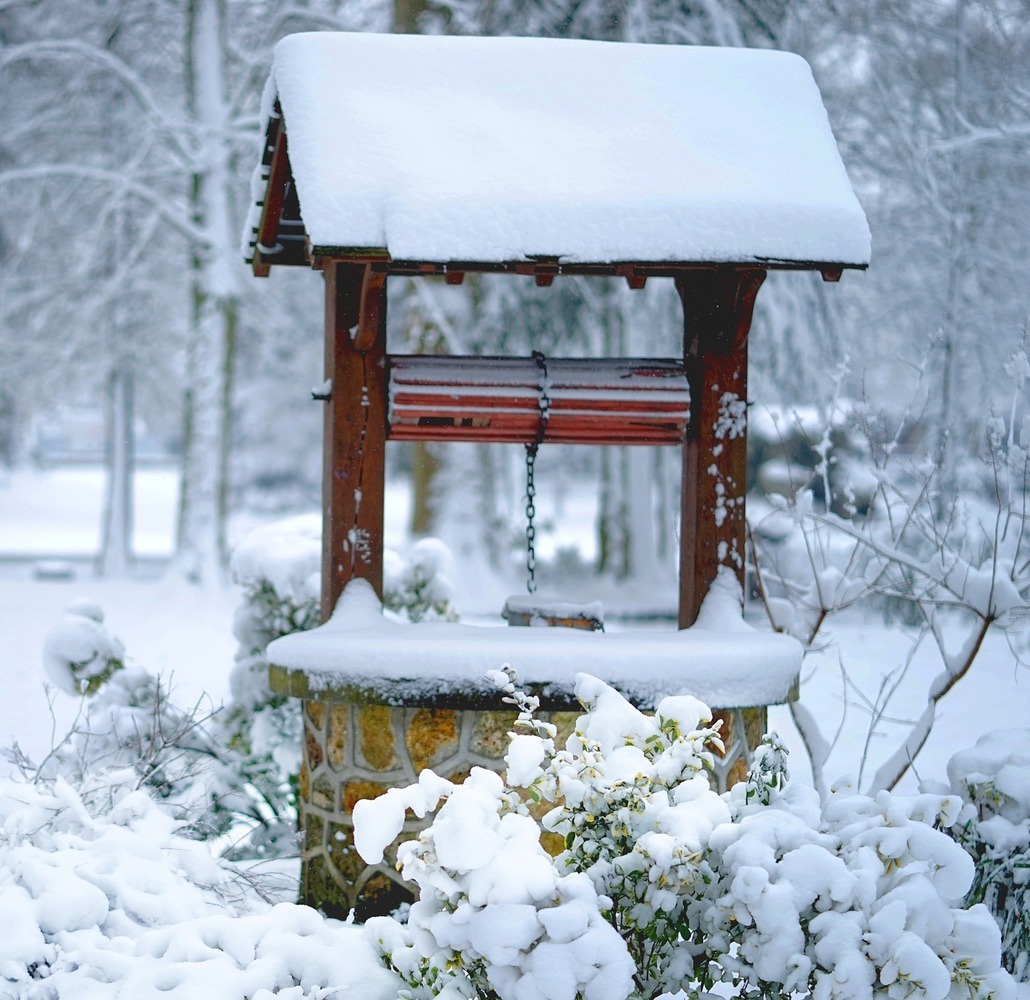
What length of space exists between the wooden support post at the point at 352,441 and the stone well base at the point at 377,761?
0.52 meters

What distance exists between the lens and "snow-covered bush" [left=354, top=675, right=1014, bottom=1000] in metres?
2.16

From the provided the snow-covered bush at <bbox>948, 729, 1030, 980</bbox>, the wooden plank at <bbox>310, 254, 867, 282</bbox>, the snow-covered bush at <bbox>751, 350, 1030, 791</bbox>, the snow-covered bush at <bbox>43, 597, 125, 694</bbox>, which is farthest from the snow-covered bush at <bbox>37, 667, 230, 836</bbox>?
the snow-covered bush at <bbox>948, 729, 1030, 980</bbox>

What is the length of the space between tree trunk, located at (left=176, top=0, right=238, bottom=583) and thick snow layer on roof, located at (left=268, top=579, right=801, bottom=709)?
10663 millimetres

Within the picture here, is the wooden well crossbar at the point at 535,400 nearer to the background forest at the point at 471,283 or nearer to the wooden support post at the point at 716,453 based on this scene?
the wooden support post at the point at 716,453

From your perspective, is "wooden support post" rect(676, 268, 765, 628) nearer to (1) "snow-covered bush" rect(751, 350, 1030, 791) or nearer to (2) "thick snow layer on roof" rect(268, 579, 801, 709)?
(1) "snow-covered bush" rect(751, 350, 1030, 791)

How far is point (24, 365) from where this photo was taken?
1697 centimetres

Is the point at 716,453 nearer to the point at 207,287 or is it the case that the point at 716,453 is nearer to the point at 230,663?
the point at 230,663

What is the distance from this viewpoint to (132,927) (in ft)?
9.28

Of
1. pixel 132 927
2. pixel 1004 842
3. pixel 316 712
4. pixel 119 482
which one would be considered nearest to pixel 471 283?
pixel 119 482

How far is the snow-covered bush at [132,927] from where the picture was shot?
251cm

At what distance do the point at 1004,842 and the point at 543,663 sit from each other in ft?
4.83

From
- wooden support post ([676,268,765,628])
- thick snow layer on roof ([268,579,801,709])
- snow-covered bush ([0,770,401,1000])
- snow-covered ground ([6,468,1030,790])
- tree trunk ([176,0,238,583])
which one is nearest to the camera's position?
snow-covered bush ([0,770,401,1000])

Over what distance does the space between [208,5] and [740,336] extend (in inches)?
468

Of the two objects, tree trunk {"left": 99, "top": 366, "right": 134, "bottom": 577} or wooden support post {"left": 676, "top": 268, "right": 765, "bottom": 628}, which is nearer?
wooden support post {"left": 676, "top": 268, "right": 765, "bottom": 628}
